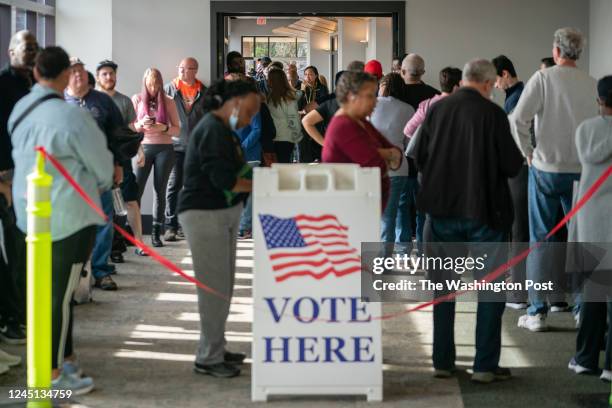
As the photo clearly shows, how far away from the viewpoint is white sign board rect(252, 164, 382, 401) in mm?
4750

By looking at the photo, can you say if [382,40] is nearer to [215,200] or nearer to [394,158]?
[394,158]

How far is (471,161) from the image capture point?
5094 mm

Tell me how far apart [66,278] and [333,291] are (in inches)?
49.0

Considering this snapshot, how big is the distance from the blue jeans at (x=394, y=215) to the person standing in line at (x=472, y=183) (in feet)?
9.06

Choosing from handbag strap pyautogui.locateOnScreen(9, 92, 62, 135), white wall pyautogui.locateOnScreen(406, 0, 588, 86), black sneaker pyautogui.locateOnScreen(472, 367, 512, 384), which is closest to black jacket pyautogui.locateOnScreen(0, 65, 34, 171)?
handbag strap pyautogui.locateOnScreen(9, 92, 62, 135)

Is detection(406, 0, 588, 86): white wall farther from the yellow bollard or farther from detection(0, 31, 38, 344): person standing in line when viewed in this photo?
the yellow bollard

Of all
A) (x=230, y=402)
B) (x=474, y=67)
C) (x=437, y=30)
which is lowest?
(x=230, y=402)

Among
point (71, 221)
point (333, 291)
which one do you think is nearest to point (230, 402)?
point (333, 291)

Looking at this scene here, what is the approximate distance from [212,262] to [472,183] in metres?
1.35

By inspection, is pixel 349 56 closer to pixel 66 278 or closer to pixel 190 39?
pixel 190 39

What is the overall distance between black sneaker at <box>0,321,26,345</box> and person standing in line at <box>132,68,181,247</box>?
3274 mm

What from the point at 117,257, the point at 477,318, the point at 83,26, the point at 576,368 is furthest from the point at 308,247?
the point at 83,26

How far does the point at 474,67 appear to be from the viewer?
204 inches

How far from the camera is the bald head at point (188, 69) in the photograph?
10195 mm
